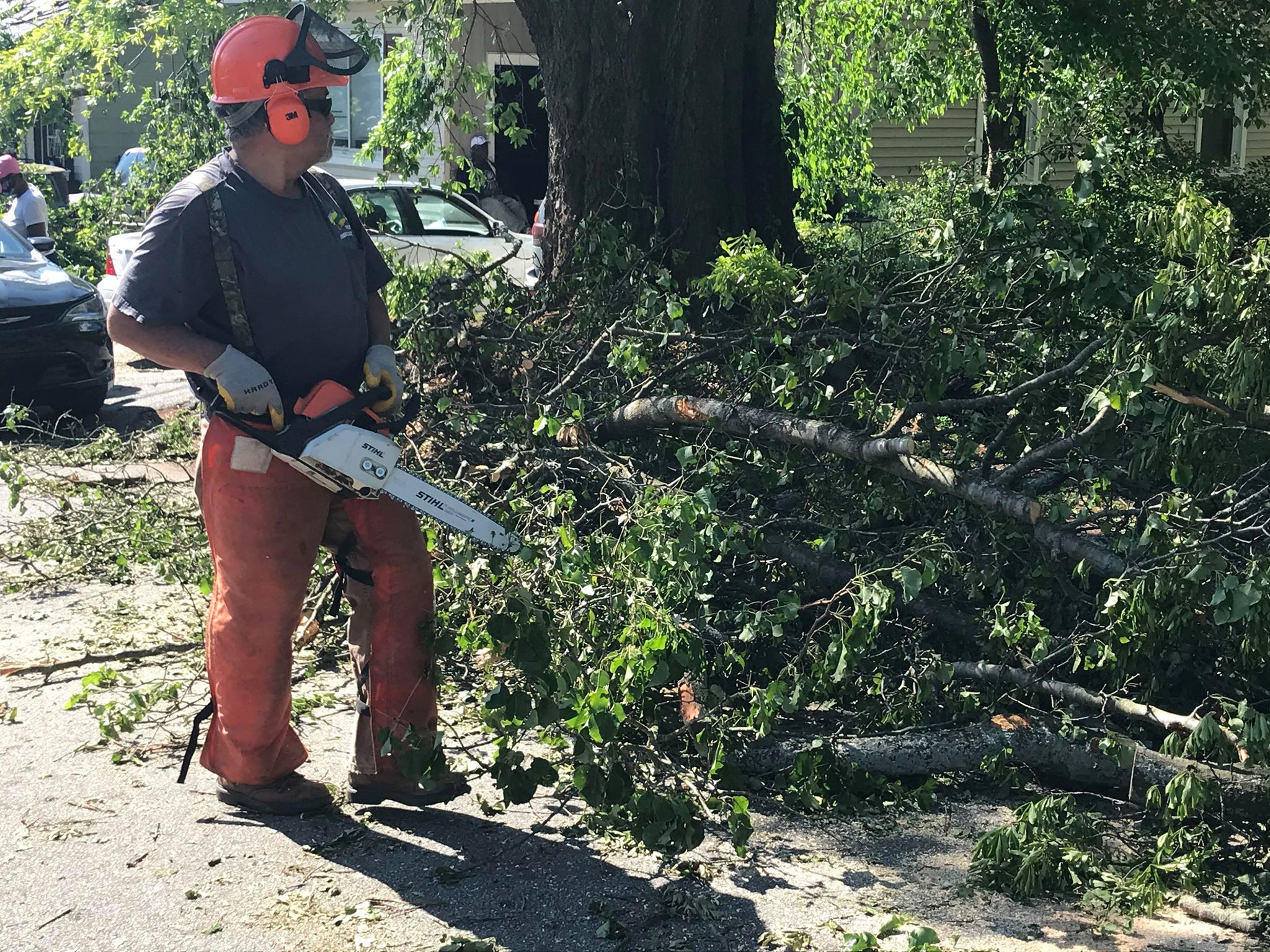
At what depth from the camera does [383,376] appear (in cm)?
346

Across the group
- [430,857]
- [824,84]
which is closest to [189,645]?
[430,857]

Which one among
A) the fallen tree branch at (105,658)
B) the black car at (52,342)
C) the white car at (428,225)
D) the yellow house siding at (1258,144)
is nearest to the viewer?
the fallen tree branch at (105,658)

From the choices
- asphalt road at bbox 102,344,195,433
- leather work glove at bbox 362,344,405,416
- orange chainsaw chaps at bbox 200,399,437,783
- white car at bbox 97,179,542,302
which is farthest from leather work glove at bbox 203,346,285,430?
white car at bbox 97,179,542,302

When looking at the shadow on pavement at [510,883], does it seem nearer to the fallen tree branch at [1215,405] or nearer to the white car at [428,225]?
the fallen tree branch at [1215,405]

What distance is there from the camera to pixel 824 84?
9500mm

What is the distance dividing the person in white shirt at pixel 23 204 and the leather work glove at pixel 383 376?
1094cm

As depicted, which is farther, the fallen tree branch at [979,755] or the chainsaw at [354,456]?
the fallen tree branch at [979,755]

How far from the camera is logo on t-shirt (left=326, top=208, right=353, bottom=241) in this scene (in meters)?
3.56

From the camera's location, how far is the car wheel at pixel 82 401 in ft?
29.9

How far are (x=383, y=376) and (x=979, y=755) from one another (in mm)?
1980

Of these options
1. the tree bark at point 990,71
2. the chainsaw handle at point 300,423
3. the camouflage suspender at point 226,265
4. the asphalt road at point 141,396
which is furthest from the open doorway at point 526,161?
the chainsaw handle at point 300,423

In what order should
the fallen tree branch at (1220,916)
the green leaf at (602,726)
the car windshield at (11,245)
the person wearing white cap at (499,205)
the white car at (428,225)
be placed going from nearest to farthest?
the fallen tree branch at (1220,916), the green leaf at (602,726), the car windshield at (11,245), the white car at (428,225), the person wearing white cap at (499,205)

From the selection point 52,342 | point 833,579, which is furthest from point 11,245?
point 833,579

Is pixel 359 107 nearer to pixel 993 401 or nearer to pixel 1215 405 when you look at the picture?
pixel 993 401
